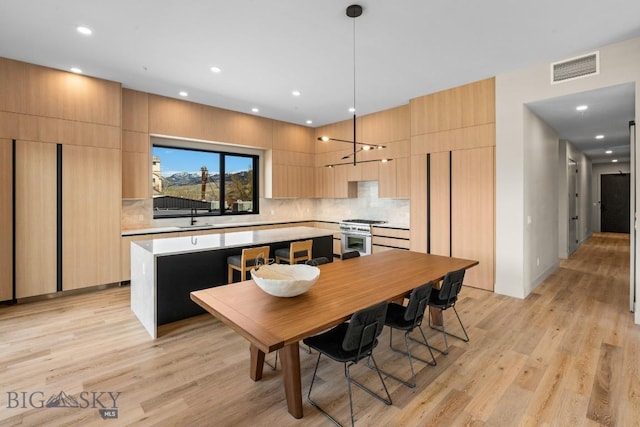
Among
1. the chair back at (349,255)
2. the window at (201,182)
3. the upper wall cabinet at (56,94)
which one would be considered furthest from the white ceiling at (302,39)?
the chair back at (349,255)

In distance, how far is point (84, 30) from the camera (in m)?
3.19

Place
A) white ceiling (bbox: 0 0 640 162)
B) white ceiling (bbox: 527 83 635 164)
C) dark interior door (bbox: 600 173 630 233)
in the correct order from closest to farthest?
white ceiling (bbox: 0 0 640 162) → white ceiling (bbox: 527 83 635 164) → dark interior door (bbox: 600 173 630 233)

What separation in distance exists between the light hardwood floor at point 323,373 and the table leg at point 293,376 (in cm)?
7

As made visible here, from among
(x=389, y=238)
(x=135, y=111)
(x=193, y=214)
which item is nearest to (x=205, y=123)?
(x=135, y=111)

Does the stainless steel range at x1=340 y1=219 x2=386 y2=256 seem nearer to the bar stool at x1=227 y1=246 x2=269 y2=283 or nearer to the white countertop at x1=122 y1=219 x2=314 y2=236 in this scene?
the white countertop at x1=122 y1=219 x2=314 y2=236

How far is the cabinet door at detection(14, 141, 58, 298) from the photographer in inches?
156

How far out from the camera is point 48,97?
4129 millimetres

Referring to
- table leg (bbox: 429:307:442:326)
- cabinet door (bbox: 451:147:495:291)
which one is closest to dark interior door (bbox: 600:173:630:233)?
cabinet door (bbox: 451:147:495:291)

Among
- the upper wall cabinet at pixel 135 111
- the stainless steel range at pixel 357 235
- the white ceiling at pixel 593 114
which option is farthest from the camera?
the stainless steel range at pixel 357 235

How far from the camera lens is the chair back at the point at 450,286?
270 cm

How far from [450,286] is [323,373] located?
51.7 inches

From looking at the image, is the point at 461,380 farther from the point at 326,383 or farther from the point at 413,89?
the point at 413,89

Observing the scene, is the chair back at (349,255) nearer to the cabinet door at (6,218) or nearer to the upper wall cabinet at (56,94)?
the upper wall cabinet at (56,94)

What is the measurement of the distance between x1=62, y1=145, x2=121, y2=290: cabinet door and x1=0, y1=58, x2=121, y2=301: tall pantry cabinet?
0.4 inches
